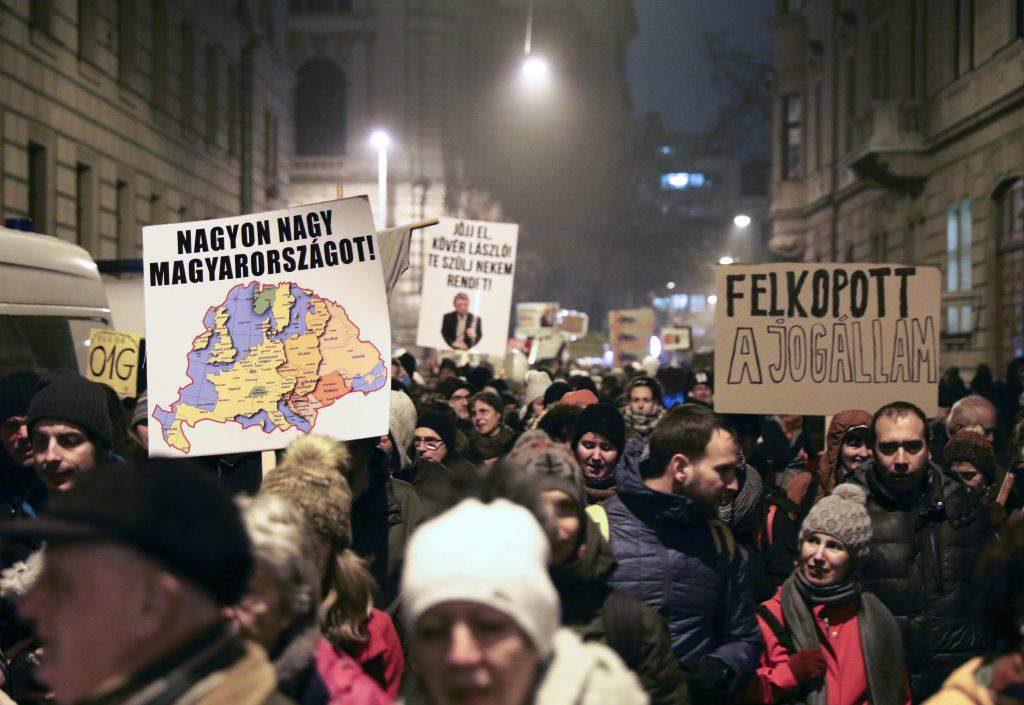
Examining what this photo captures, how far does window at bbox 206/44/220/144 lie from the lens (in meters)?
31.9

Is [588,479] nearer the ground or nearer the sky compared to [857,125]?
nearer the ground

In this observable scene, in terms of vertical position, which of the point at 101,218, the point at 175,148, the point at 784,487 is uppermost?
the point at 175,148

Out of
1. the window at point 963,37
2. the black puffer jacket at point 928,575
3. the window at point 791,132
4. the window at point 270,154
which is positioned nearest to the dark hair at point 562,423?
the black puffer jacket at point 928,575

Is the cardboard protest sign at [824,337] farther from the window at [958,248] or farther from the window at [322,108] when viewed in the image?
the window at [322,108]

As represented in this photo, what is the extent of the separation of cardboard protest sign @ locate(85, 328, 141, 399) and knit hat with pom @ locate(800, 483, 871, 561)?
19.9 ft

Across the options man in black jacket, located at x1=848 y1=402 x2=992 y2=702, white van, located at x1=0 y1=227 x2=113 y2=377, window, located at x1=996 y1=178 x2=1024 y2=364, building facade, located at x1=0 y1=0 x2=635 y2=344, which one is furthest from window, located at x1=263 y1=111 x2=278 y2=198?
man in black jacket, located at x1=848 y1=402 x2=992 y2=702

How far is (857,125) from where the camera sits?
30797 mm

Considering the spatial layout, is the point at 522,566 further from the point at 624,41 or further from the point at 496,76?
the point at 624,41

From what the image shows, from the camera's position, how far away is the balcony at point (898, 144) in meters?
25.8

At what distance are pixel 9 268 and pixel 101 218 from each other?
15772mm

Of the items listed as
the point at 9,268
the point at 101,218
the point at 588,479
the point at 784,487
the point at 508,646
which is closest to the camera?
the point at 508,646

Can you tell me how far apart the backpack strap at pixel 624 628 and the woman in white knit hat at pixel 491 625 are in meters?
0.94

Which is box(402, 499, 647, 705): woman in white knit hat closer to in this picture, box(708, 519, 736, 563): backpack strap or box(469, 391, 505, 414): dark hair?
box(708, 519, 736, 563): backpack strap

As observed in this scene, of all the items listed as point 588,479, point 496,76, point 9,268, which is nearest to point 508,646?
point 588,479
